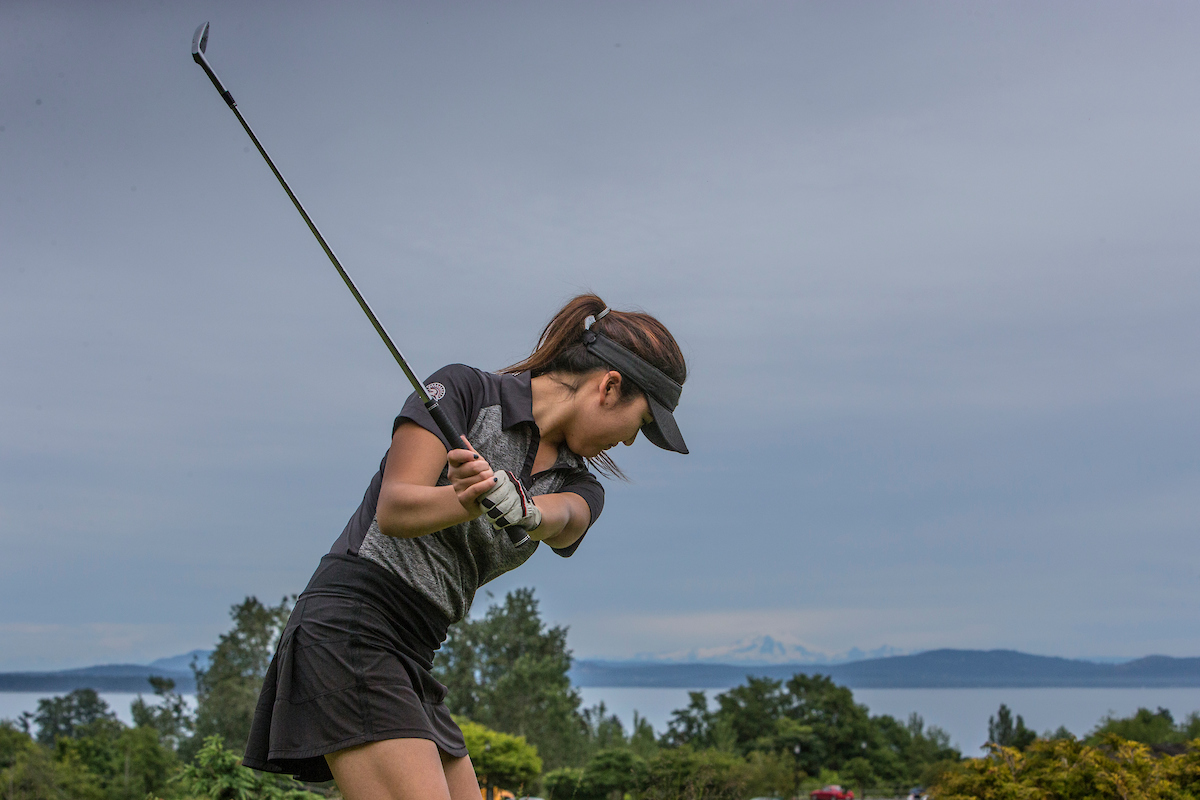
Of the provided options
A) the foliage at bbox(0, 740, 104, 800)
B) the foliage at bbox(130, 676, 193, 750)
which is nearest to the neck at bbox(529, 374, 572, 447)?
the foliage at bbox(0, 740, 104, 800)

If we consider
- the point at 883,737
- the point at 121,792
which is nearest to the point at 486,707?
the point at 121,792

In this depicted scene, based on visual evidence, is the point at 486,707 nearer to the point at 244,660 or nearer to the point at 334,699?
the point at 244,660

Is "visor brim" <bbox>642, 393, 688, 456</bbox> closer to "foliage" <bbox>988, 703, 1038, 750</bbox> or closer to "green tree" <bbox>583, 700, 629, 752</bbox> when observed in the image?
"green tree" <bbox>583, 700, 629, 752</bbox>

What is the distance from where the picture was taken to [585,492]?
282 centimetres

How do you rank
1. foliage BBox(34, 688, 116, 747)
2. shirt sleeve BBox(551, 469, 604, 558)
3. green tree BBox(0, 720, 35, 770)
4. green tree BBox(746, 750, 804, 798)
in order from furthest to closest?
1. foliage BBox(34, 688, 116, 747)
2. green tree BBox(0, 720, 35, 770)
3. green tree BBox(746, 750, 804, 798)
4. shirt sleeve BBox(551, 469, 604, 558)

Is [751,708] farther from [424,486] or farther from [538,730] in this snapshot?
[424,486]

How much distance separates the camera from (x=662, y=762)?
286 inches

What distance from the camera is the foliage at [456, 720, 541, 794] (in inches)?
922

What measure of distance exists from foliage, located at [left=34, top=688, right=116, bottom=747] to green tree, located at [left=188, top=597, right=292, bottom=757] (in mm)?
15648

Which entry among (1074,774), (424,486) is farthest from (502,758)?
(424,486)

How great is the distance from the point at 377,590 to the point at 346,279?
0.81 meters

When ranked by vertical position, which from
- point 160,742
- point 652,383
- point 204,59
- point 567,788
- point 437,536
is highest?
point 204,59

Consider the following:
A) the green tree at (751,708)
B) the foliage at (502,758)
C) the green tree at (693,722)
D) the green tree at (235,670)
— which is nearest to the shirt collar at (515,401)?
the foliage at (502,758)

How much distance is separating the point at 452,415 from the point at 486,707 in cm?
3371
